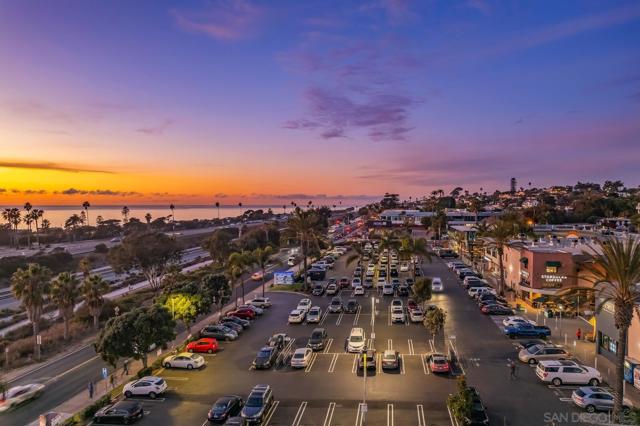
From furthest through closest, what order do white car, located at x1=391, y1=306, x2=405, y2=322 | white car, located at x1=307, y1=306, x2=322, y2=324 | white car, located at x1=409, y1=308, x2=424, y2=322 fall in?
white car, located at x1=307, y1=306, x2=322, y2=324, white car, located at x1=391, y1=306, x2=405, y2=322, white car, located at x1=409, y1=308, x2=424, y2=322

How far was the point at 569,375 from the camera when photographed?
26.7m

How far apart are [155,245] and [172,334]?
4625 centimetres

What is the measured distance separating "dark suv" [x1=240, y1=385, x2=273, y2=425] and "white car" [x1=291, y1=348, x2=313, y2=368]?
5.45 metres

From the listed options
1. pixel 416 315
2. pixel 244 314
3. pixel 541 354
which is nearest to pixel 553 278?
pixel 416 315

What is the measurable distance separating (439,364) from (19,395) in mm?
26285

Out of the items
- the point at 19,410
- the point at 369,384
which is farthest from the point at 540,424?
the point at 19,410

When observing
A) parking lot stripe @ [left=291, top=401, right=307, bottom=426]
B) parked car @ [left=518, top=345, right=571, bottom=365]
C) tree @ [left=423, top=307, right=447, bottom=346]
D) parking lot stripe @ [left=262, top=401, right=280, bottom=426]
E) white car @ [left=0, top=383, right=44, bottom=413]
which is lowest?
white car @ [left=0, top=383, right=44, bottom=413]

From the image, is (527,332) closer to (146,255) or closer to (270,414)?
(270,414)

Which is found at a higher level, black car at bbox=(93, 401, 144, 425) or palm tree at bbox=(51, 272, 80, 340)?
palm tree at bbox=(51, 272, 80, 340)

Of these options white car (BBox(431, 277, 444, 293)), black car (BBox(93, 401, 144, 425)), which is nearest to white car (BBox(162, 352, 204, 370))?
black car (BBox(93, 401, 144, 425))

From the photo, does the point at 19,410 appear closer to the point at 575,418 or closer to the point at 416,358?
the point at 416,358

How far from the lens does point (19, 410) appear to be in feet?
84.7

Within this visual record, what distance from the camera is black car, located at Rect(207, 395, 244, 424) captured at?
2266 centimetres

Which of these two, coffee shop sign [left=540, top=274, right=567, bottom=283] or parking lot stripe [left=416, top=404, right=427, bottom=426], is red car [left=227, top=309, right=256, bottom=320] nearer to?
parking lot stripe [left=416, top=404, right=427, bottom=426]
